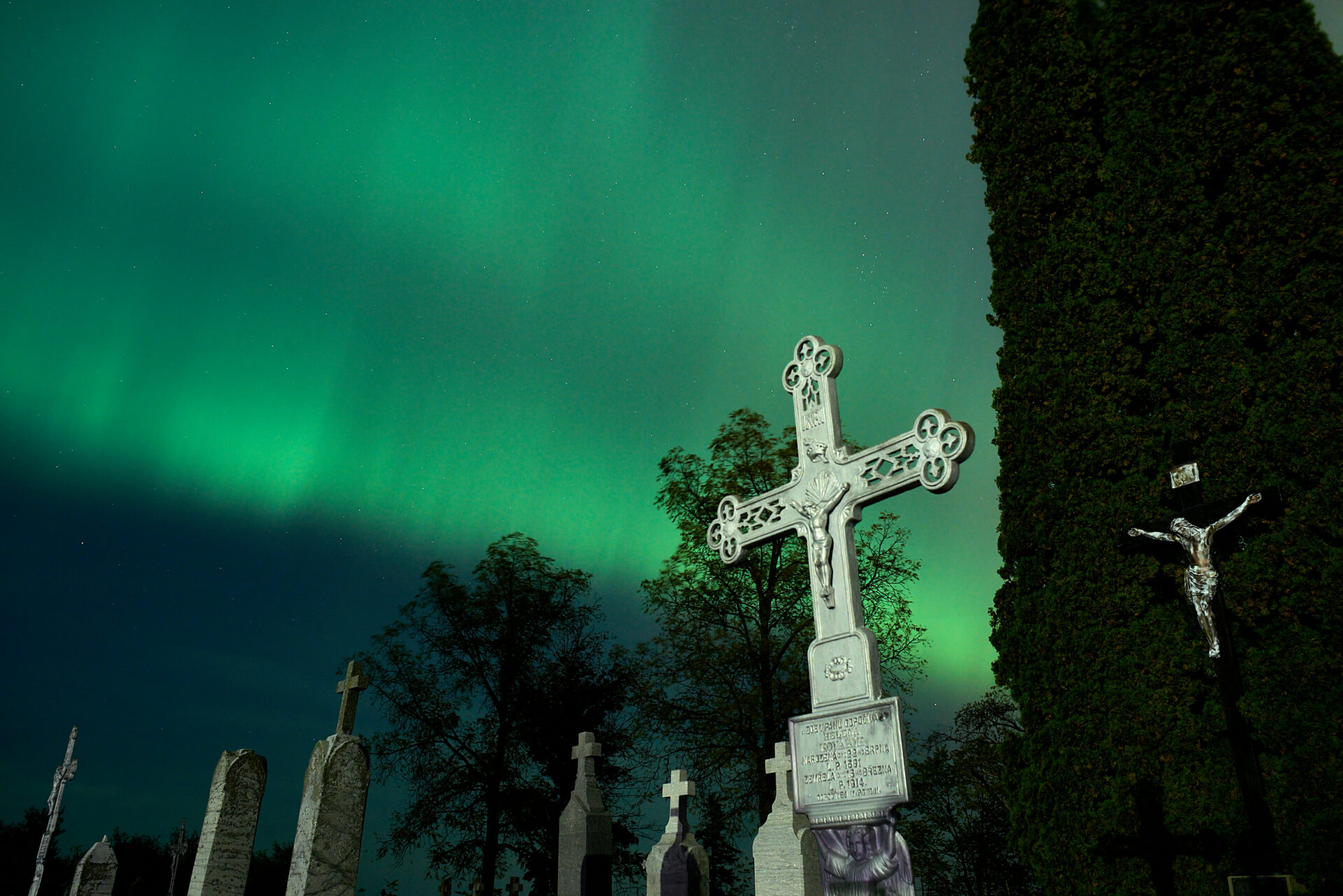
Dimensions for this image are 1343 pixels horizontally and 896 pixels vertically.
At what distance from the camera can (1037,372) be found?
30.8 feet

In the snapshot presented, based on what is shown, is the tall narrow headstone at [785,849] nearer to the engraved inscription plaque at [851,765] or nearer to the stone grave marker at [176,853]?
the engraved inscription plaque at [851,765]

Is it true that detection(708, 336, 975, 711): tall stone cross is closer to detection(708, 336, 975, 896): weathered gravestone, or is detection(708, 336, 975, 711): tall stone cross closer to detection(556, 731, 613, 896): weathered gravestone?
detection(708, 336, 975, 896): weathered gravestone

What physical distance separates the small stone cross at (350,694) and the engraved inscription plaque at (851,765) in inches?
125

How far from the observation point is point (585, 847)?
11.6 meters

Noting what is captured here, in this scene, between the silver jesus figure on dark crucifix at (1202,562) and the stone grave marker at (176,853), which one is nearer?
the silver jesus figure on dark crucifix at (1202,562)

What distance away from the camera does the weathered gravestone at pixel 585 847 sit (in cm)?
1157

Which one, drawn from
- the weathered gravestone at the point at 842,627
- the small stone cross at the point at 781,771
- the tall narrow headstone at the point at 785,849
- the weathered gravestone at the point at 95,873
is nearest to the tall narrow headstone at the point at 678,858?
the tall narrow headstone at the point at 785,849

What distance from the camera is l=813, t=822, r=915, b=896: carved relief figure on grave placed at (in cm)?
526

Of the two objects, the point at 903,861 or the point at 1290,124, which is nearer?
the point at 903,861

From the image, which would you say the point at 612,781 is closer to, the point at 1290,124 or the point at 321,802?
the point at 321,802

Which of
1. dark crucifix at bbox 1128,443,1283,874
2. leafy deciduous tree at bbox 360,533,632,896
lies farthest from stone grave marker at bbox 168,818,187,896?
dark crucifix at bbox 1128,443,1283,874

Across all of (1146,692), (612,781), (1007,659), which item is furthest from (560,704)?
(1146,692)

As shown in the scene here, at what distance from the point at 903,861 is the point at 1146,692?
3801mm

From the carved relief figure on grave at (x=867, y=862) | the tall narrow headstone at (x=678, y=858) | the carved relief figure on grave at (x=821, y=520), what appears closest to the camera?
the carved relief figure on grave at (x=867, y=862)
